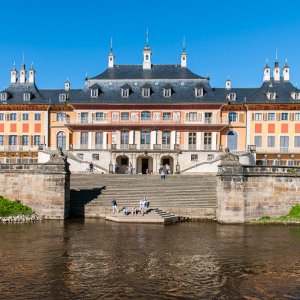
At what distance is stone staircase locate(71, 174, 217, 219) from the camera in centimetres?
3266

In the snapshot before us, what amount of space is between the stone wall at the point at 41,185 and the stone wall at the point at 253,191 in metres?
11.3

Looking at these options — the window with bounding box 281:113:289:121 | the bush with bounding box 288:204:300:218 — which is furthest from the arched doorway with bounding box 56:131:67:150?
the bush with bounding box 288:204:300:218

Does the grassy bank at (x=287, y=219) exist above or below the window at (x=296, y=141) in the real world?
below

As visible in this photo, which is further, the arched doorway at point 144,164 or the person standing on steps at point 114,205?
A: the arched doorway at point 144,164

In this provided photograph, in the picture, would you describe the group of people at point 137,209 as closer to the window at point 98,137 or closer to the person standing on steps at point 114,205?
the person standing on steps at point 114,205

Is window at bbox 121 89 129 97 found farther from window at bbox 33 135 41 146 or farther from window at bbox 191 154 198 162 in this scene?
window at bbox 33 135 41 146

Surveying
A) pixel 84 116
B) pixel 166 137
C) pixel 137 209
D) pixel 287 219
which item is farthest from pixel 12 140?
pixel 287 219

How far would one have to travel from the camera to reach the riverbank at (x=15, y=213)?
101ft

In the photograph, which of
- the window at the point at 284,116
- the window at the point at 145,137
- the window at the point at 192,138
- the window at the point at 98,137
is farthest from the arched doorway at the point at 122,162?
the window at the point at 284,116

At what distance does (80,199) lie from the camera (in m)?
34.3

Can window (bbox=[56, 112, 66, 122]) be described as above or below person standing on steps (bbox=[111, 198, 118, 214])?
above

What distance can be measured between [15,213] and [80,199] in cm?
498

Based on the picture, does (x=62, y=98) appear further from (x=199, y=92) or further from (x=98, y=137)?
(x=199, y=92)

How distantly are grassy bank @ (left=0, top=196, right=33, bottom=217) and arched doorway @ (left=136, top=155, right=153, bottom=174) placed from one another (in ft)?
76.4
